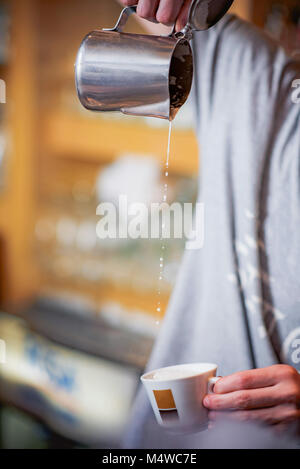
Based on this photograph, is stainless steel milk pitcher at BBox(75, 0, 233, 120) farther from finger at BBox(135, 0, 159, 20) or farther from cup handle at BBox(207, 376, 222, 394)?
cup handle at BBox(207, 376, 222, 394)

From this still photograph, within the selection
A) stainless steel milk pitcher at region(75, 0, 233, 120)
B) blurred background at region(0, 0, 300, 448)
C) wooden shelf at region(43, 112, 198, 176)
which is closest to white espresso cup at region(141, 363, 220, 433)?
stainless steel milk pitcher at region(75, 0, 233, 120)

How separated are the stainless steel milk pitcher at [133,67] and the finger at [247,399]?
299 mm

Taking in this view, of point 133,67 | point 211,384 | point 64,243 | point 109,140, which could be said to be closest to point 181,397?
point 211,384

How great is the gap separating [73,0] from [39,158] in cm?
50

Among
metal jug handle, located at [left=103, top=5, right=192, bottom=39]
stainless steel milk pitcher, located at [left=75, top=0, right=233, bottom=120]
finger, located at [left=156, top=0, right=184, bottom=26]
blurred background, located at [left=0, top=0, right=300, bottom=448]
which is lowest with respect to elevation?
blurred background, located at [left=0, top=0, right=300, bottom=448]

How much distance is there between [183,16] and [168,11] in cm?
2

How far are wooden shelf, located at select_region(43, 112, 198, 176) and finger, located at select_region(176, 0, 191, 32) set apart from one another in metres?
0.66

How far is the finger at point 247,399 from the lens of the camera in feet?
1.73

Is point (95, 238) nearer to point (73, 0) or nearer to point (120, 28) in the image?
point (73, 0)

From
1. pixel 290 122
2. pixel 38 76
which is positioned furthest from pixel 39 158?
pixel 290 122

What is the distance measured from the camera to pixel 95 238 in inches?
62.0

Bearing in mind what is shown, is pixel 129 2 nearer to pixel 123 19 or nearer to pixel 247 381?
pixel 123 19

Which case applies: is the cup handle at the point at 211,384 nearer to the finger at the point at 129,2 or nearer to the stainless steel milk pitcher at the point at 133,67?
the stainless steel milk pitcher at the point at 133,67

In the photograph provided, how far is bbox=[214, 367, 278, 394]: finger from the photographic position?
0.53m
